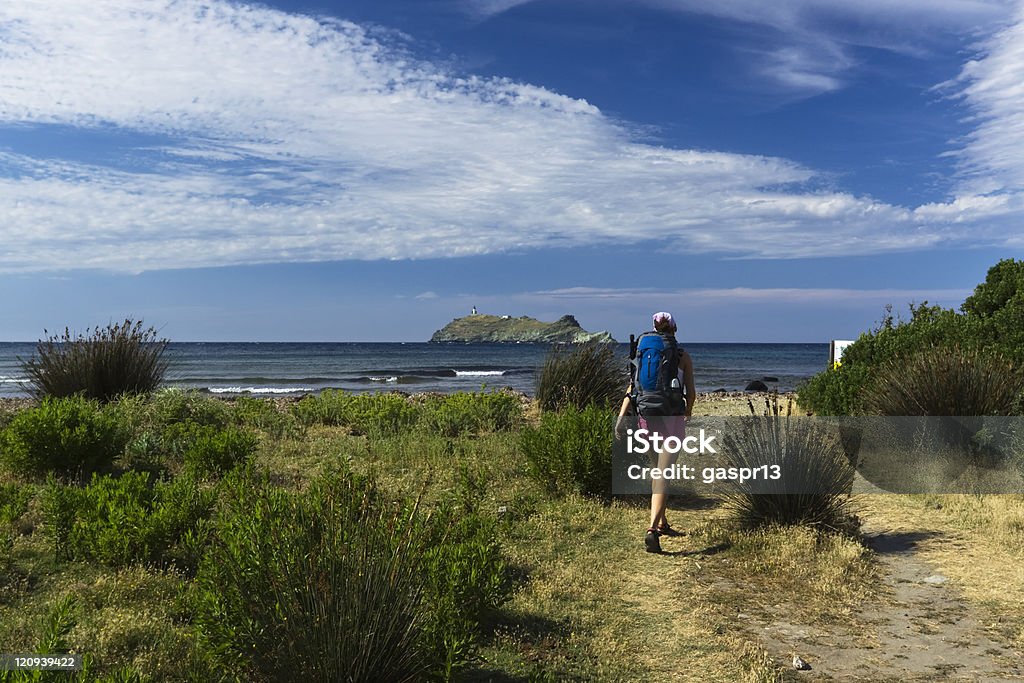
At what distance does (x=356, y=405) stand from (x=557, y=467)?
5.92 meters

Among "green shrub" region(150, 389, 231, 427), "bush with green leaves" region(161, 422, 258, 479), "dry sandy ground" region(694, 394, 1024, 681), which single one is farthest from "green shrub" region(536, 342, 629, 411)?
"dry sandy ground" region(694, 394, 1024, 681)

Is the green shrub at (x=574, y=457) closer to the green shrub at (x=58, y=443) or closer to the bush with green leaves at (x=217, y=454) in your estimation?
the bush with green leaves at (x=217, y=454)

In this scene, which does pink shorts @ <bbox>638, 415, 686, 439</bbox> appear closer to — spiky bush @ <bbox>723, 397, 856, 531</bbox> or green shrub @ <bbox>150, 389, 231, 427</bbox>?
spiky bush @ <bbox>723, 397, 856, 531</bbox>

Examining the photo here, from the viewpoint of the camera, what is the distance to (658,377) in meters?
6.87

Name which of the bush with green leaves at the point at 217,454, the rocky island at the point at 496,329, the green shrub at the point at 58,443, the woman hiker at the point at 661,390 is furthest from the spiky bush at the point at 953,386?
the rocky island at the point at 496,329

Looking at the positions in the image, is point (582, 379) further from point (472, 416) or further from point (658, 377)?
point (658, 377)

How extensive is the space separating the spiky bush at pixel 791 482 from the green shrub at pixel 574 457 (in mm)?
1596

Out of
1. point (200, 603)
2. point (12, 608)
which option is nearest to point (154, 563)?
point (12, 608)

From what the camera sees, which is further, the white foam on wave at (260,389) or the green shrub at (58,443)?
the white foam on wave at (260,389)

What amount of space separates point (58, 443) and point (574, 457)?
5.44 meters

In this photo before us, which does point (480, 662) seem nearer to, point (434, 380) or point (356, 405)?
point (356, 405)

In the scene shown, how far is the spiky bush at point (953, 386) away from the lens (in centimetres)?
912

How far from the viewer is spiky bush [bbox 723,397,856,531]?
22.8 ft

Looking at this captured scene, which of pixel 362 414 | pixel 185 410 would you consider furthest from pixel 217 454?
pixel 362 414
